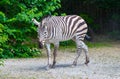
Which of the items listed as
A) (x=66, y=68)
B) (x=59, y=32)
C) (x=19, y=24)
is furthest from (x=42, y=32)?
(x=19, y=24)

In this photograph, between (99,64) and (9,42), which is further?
(9,42)

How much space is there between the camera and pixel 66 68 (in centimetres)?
1091

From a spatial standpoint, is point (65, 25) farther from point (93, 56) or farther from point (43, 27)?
point (93, 56)

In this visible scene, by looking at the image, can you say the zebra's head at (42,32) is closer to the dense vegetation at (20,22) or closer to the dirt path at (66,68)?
the dirt path at (66,68)

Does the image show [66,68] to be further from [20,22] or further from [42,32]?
[20,22]

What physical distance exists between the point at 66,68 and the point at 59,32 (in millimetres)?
1065

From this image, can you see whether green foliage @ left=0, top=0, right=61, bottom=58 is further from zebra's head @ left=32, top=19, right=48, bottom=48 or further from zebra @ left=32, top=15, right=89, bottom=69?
zebra's head @ left=32, top=19, right=48, bottom=48

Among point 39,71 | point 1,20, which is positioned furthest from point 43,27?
point 1,20

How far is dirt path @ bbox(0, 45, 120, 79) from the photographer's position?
9.75m

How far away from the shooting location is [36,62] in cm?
1234

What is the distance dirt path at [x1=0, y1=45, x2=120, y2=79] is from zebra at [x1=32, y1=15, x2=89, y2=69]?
387mm

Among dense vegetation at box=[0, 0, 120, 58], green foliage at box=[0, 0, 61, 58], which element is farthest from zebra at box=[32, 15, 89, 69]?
green foliage at box=[0, 0, 61, 58]

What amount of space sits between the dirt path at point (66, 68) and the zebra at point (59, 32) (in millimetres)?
387

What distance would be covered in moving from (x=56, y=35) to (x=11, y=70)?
5.18ft
